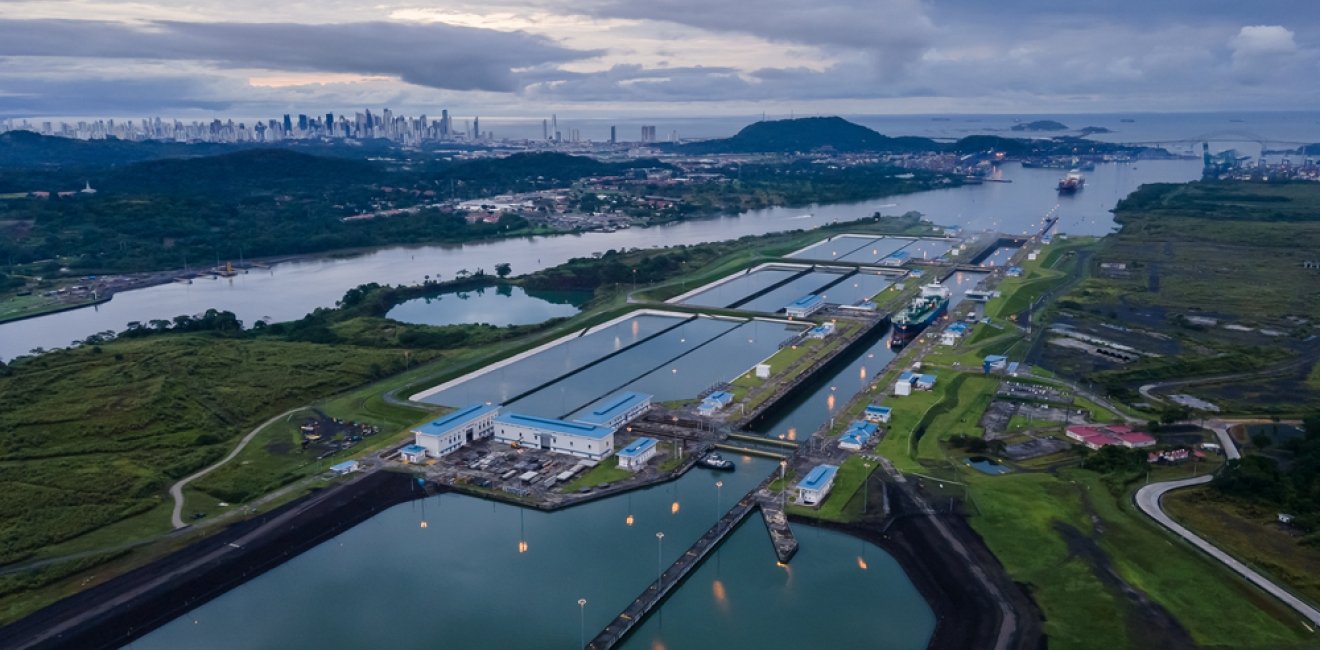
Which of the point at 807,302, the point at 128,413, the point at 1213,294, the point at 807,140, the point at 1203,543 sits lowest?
the point at 1203,543

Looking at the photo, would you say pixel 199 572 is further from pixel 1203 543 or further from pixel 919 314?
pixel 919 314

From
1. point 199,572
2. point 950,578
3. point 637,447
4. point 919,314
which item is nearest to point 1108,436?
point 950,578

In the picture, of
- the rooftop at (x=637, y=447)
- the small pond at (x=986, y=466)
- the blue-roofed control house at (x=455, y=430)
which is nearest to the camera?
the small pond at (x=986, y=466)

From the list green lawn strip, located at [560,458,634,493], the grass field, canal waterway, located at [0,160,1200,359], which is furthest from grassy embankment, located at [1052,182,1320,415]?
the grass field

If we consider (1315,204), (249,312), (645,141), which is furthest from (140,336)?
(645,141)

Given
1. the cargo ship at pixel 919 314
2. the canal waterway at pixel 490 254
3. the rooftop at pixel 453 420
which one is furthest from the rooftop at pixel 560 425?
the canal waterway at pixel 490 254

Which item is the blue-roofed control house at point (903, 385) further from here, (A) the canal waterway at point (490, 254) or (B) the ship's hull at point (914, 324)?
(A) the canal waterway at point (490, 254)

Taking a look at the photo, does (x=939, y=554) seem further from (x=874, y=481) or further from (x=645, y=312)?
(x=645, y=312)
